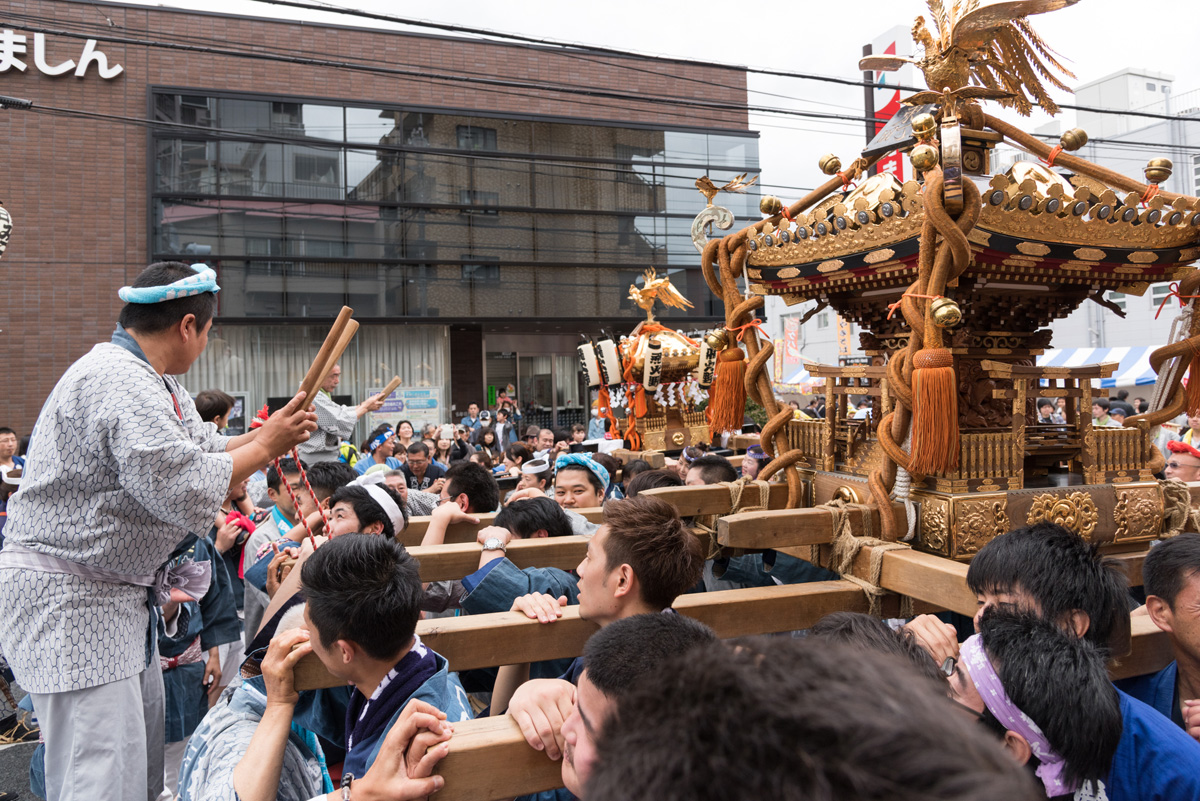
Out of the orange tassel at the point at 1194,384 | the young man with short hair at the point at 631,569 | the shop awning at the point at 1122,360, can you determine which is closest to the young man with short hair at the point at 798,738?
the young man with short hair at the point at 631,569

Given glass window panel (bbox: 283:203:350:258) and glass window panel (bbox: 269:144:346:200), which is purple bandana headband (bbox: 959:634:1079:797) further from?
glass window panel (bbox: 269:144:346:200)

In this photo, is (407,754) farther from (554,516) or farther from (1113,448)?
(1113,448)

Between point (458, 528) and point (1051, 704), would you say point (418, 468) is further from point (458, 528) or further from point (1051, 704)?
point (1051, 704)

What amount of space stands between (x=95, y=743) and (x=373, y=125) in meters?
15.2

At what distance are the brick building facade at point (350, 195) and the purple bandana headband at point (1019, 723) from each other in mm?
12705

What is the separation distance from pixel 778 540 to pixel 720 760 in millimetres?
1916

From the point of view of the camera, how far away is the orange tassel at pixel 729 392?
3070 millimetres

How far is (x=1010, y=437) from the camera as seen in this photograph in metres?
2.54

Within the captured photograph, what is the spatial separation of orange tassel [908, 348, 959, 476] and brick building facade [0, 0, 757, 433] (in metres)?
11.6

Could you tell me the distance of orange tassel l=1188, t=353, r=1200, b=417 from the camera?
2.79 meters

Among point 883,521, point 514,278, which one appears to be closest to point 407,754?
point 883,521

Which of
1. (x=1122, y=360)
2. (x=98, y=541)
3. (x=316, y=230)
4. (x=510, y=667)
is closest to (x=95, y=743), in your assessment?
(x=98, y=541)

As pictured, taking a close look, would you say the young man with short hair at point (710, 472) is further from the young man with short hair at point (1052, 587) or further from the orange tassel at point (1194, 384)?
the young man with short hair at point (1052, 587)

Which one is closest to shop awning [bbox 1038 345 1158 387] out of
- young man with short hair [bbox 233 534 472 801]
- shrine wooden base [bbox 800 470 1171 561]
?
shrine wooden base [bbox 800 470 1171 561]
